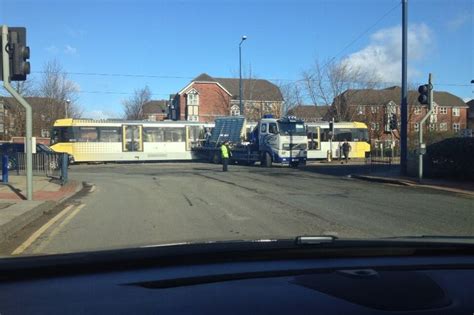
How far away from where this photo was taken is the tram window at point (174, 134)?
1654 inches

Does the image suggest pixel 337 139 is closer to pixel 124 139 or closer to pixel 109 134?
pixel 124 139

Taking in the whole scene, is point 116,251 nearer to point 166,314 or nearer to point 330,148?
point 166,314

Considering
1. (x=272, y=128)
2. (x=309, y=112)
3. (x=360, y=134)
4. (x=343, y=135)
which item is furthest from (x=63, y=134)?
(x=309, y=112)

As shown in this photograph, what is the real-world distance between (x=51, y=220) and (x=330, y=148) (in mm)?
34280

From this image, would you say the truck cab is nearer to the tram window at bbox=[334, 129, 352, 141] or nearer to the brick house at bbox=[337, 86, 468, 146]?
the tram window at bbox=[334, 129, 352, 141]

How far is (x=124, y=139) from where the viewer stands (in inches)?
1593

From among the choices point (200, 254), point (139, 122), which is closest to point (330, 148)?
point (139, 122)

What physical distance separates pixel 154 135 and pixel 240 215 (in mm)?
30712

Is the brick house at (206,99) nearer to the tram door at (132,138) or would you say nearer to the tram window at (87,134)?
the tram door at (132,138)

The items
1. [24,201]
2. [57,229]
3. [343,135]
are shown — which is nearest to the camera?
[57,229]

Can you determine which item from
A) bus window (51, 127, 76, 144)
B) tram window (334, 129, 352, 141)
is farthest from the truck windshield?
bus window (51, 127, 76, 144)

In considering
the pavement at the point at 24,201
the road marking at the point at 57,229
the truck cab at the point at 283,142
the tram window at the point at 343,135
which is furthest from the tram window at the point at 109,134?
the road marking at the point at 57,229

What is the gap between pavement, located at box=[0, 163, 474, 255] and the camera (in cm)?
898

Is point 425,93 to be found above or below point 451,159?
above
